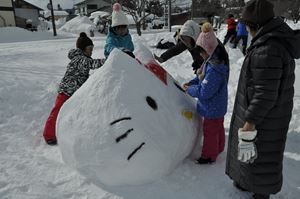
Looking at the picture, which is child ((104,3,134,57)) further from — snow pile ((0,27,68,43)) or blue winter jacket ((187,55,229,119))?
snow pile ((0,27,68,43))

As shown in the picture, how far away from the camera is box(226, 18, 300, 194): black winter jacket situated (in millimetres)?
1992

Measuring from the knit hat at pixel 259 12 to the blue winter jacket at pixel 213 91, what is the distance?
0.70 m

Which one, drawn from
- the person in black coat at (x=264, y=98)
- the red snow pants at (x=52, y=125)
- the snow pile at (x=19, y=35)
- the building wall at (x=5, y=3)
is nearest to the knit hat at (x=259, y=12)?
the person in black coat at (x=264, y=98)

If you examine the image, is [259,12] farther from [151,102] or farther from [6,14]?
[6,14]

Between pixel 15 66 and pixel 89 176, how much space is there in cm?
595

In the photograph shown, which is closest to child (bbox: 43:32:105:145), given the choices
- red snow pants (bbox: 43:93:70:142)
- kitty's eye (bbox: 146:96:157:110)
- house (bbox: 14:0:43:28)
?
red snow pants (bbox: 43:93:70:142)

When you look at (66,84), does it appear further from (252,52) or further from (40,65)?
(40,65)

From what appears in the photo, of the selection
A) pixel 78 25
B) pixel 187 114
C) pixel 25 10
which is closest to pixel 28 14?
pixel 25 10

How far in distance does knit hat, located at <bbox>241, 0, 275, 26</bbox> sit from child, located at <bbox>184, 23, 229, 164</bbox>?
70 cm

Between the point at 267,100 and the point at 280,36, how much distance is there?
0.43m

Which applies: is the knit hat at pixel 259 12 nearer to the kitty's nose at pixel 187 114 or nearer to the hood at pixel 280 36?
the hood at pixel 280 36

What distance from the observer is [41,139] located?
12.5ft

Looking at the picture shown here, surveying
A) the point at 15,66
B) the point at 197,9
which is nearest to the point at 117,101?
the point at 15,66

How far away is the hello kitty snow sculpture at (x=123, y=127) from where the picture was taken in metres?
2.55
